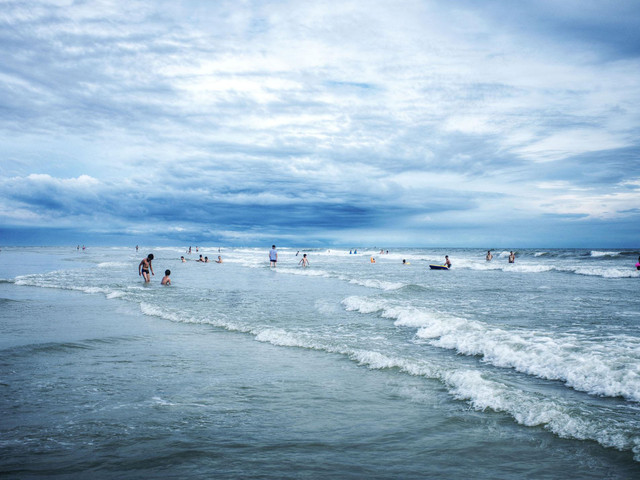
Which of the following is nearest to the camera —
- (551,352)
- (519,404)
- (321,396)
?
(519,404)

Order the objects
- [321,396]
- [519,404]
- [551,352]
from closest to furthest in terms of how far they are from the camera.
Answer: [519,404]
[321,396]
[551,352]

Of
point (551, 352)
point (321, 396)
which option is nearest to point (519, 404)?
point (321, 396)

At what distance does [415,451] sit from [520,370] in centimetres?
428

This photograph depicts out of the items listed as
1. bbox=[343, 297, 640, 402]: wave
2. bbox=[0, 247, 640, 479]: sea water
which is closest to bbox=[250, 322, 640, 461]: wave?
bbox=[0, 247, 640, 479]: sea water

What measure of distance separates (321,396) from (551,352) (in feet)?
16.8

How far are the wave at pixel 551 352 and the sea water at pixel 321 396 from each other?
4cm

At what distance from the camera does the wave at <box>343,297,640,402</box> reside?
22.7 feet

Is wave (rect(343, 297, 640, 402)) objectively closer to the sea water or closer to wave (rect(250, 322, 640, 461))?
the sea water

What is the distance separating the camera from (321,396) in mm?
6504

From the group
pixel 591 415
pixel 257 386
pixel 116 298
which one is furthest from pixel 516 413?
pixel 116 298

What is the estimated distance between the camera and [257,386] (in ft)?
22.8

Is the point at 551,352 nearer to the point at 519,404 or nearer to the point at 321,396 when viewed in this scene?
the point at 519,404

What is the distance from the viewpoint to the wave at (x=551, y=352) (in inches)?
273

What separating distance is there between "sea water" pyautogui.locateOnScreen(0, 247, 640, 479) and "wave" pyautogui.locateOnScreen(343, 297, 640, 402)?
43 millimetres
